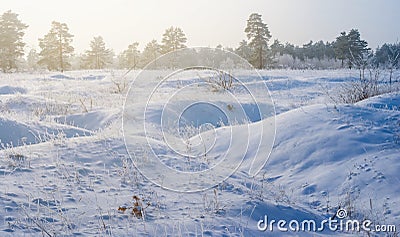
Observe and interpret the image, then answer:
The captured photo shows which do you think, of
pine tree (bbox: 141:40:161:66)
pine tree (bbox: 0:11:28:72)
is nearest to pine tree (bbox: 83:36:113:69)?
pine tree (bbox: 141:40:161:66)

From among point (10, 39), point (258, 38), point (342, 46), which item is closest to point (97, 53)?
point (10, 39)

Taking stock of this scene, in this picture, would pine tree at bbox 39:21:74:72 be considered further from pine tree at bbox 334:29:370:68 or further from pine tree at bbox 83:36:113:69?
pine tree at bbox 334:29:370:68

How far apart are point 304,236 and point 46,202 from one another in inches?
105

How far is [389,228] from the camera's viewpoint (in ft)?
12.6

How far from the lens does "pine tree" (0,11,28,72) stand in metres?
35.8

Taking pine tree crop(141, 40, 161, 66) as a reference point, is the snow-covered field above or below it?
below

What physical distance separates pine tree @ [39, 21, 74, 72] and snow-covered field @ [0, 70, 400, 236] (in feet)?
115

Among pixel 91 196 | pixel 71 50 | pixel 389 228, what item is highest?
pixel 71 50

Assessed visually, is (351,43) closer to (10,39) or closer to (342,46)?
(342,46)

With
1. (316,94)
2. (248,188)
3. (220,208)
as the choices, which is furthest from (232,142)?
(316,94)

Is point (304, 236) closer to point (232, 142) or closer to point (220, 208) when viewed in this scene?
point (220, 208)

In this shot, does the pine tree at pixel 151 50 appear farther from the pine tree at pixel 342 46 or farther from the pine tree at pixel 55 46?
the pine tree at pixel 342 46

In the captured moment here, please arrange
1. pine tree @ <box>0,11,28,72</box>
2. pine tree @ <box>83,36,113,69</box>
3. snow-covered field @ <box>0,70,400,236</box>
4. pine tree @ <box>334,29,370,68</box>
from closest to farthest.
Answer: snow-covered field @ <box>0,70,400,236</box> → pine tree @ <box>0,11,28,72</box> → pine tree @ <box>334,29,370,68</box> → pine tree @ <box>83,36,113,69</box>

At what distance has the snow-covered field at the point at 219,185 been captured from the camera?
11.2 feet
